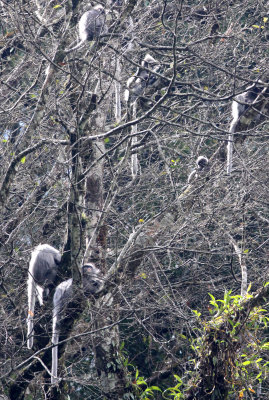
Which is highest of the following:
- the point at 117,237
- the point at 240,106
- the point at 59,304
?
the point at 117,237

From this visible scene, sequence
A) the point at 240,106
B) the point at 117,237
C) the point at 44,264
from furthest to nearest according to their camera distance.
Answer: the point at 240,106, the point at 44,264, the point at 117,237

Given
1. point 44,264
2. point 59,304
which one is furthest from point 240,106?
point 59,304

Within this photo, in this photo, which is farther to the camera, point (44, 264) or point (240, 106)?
point (240, 106)

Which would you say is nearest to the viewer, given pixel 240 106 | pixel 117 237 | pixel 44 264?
pixel 117 237

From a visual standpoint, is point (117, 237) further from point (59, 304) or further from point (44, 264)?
point (44, 264)

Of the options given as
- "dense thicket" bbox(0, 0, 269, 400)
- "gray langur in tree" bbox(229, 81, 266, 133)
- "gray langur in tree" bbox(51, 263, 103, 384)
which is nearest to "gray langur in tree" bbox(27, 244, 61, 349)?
"dense thicket" bbox(0, 0, 269, 400)

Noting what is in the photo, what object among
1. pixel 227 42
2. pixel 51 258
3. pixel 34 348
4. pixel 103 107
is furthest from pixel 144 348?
pixel 227 42

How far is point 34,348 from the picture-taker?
5621 mm

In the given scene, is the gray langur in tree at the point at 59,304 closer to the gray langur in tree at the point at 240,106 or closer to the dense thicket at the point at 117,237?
the dense thicket at the point at 117,237

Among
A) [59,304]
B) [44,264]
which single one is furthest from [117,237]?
[44,264]

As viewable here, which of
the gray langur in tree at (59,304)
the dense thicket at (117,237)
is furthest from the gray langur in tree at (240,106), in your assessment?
the gray langur in tree at (59,304)

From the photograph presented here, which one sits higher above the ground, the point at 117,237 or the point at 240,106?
the point at 117,237

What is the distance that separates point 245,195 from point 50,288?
7.91ft

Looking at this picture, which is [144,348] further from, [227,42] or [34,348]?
[227,42]
